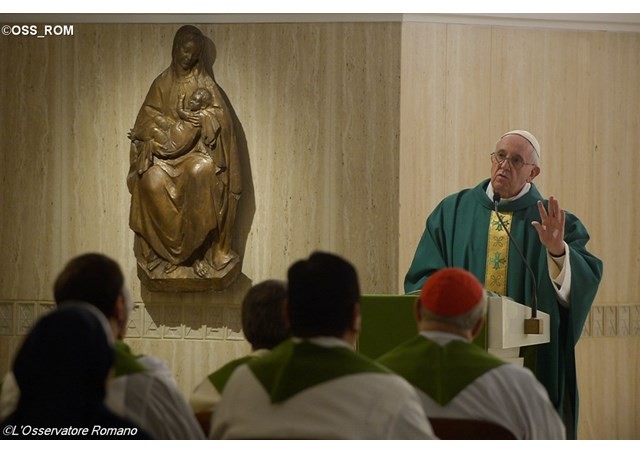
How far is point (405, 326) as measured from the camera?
514cm

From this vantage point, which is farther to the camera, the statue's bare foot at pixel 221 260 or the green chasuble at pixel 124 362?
the statue's bare foot at pixel 221 260

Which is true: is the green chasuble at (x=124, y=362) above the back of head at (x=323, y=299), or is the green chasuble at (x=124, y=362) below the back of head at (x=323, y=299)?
below

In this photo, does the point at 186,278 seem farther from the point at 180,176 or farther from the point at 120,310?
the point at 120,310

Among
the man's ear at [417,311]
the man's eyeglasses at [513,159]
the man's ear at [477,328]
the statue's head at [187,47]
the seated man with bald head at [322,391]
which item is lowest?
the seated man with bald head at [322,391]

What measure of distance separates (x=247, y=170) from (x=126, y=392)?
1607mm

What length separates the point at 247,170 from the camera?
5957 mm

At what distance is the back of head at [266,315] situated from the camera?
4.88m

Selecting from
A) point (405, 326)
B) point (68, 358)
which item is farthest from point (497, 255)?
point (68, 358)

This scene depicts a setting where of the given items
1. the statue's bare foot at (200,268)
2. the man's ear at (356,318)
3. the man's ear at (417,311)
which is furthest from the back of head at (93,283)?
the man's ear at (417,311)

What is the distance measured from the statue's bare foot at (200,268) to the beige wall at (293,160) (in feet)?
0.42

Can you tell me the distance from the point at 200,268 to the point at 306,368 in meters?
1.43

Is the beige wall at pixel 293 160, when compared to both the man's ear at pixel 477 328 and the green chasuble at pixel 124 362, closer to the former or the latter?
the green chasuble at pixel 124 362

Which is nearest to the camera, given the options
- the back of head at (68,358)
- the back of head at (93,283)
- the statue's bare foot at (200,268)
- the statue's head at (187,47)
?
the back of head at (68,358)

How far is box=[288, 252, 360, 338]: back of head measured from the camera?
4.68m
